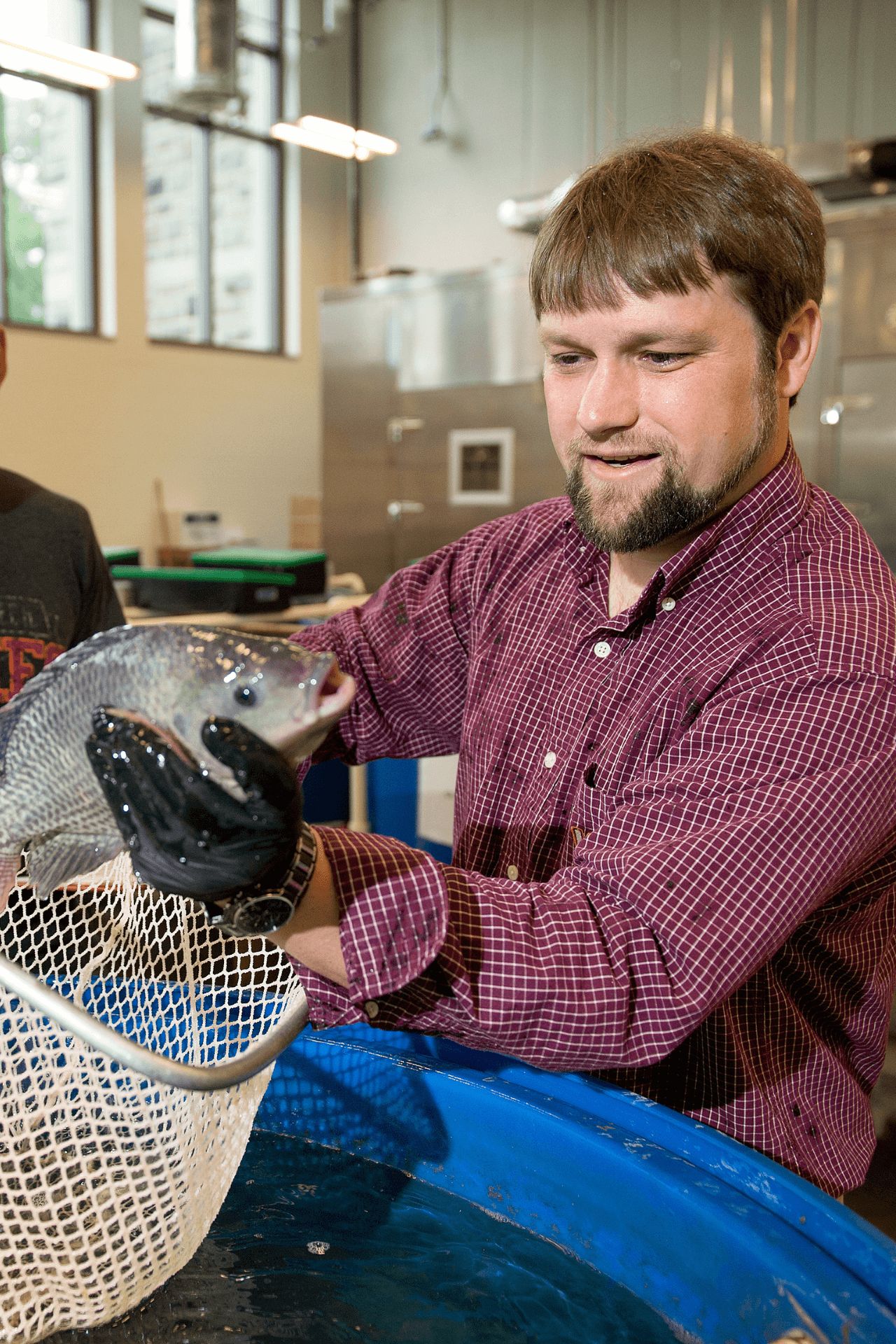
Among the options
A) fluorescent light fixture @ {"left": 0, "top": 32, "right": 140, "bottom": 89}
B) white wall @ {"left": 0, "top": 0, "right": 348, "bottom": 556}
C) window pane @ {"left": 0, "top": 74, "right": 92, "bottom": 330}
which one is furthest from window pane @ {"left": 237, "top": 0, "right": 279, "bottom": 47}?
fluorescent light fixture @ {"left": 0, "top": 32, "right": 140, "bottom": 89}

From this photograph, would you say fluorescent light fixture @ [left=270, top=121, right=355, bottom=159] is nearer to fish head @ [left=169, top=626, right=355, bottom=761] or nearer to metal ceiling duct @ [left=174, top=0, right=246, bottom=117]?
metal ceiling duct @ [left=174, top=0, right=246, bottom=117]

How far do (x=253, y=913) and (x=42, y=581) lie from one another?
1.24 m

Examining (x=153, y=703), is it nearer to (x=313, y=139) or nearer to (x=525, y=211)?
(x=525, y=211)

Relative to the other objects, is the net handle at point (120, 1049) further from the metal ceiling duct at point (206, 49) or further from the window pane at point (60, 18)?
the window pane at point (60, 18)

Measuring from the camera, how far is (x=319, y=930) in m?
0.82

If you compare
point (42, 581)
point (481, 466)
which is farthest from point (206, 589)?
point (481, 466)

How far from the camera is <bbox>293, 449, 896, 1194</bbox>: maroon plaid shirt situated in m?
0.83

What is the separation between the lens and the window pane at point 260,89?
23.7 ft

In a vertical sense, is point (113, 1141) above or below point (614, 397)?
below

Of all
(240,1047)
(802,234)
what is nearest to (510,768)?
(240,1047)

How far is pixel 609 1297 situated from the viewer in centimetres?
91

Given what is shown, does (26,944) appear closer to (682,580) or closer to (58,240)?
(682,580)

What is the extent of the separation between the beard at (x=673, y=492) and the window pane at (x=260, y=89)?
716cm

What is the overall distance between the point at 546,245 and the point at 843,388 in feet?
11.5
